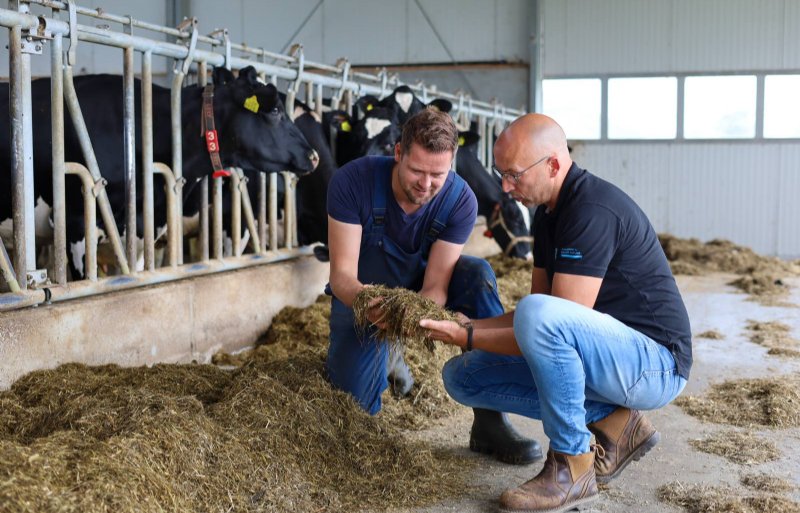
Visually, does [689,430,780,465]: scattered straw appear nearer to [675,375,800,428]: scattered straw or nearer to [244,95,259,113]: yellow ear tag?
[675,375,800,428]: scattered straw

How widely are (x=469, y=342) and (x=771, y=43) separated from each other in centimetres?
1247

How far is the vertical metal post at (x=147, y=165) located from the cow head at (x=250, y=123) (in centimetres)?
65

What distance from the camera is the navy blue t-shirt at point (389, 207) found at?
382cm

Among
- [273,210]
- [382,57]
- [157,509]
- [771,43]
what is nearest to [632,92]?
[771,43]

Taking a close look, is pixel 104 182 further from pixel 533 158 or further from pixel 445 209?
pixel 533 158

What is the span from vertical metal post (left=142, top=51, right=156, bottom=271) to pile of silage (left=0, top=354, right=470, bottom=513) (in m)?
1.19

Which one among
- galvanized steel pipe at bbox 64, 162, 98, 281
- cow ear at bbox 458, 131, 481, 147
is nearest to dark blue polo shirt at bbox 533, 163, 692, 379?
galvanized steel pipe at bbox 64, 162, 98, 281

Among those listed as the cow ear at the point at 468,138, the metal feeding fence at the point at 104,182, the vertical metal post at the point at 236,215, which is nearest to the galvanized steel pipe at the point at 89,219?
the metal feeding fence at the point at 104,182

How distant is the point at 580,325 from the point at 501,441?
35.0 inches

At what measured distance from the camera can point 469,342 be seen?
3287 millimetres

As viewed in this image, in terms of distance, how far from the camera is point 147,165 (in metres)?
5.27

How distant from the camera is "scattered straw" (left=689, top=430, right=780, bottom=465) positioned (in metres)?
3.88

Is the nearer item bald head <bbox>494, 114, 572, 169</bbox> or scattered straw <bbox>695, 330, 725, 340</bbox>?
bald head <bbox>494, 114, 572, 169</bbox>

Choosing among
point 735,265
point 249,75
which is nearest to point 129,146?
point 249,75
